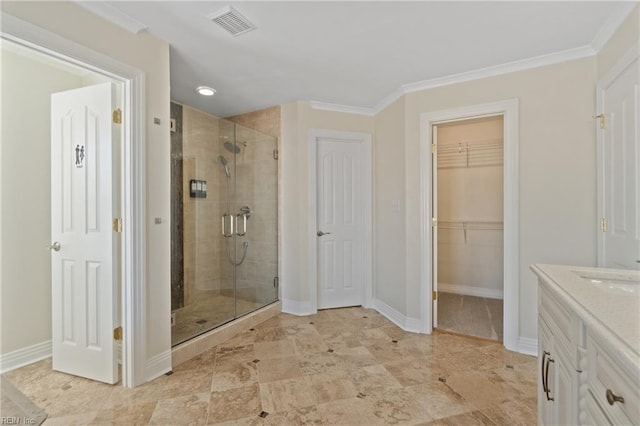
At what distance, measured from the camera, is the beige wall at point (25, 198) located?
224 centimetres

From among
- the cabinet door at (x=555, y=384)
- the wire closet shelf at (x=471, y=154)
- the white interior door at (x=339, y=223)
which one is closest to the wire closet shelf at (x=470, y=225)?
the wire closet shelf at (x=471, y=154)

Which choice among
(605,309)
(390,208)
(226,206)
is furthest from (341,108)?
(605,309)

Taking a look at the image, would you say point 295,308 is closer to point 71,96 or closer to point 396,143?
point 396,143

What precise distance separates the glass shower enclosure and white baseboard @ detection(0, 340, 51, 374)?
1029 millimetres

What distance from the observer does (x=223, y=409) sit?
1.78m

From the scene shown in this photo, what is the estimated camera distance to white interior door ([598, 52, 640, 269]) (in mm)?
1721

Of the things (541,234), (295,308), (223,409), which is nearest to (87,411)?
(223,409)

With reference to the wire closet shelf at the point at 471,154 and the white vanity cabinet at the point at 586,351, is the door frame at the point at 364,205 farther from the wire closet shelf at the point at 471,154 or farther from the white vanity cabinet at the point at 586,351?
the white vanity cabinet at the point at 586,351

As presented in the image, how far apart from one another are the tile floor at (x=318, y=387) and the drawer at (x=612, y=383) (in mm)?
1129

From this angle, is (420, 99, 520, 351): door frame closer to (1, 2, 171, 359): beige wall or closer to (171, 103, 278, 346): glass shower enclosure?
(171, 103, 278, 346): glass shower enclosure

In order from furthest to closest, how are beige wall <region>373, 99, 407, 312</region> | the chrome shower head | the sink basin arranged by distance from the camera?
the chrome shower head
beige wall <region>373, 99, 407, 312</region>
the sink basin

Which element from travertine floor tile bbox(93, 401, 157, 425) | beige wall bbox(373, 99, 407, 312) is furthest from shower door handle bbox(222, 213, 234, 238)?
travertine floor tile bbox(93, 401, 157, 425)

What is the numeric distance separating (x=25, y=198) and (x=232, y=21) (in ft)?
7.04

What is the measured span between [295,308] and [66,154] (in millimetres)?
2560
